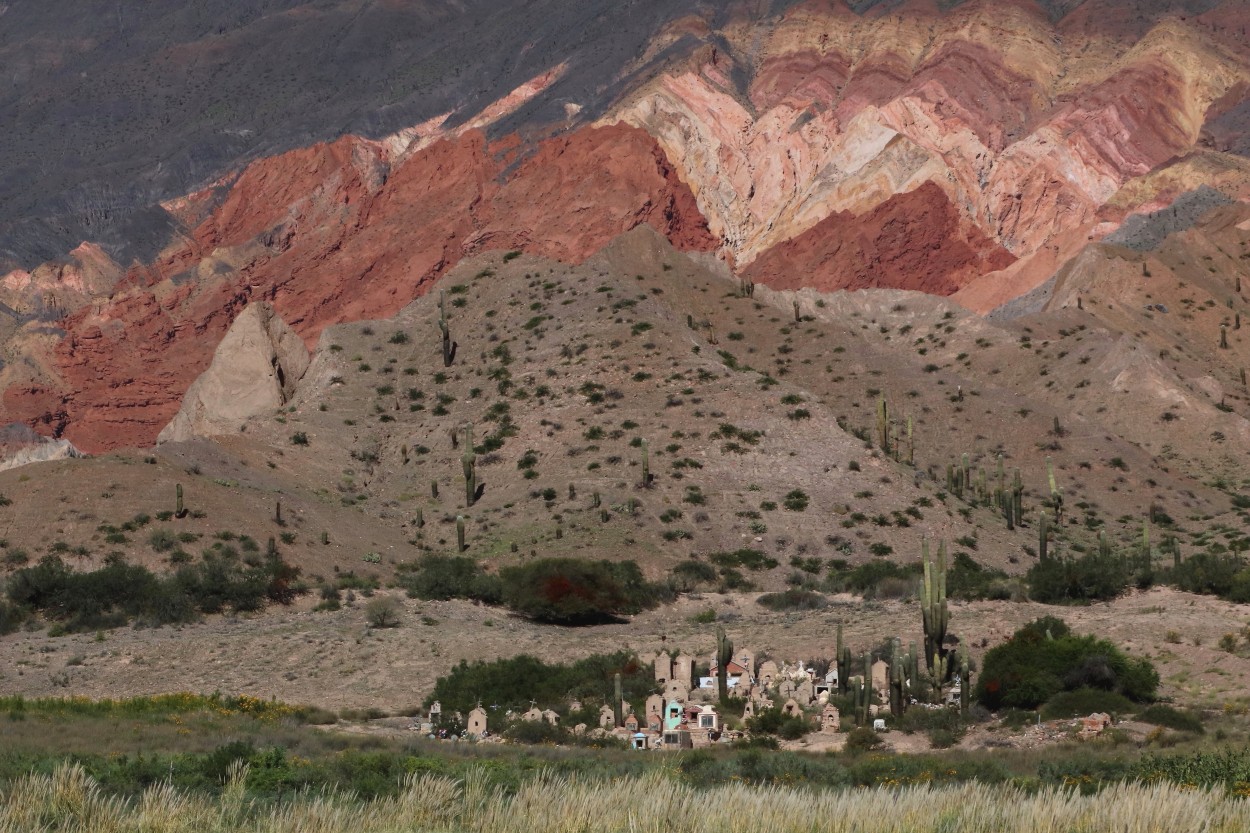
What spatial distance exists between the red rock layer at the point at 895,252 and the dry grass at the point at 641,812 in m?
122

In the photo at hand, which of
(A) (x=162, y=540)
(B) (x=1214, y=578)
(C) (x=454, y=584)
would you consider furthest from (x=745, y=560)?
(A) (x=162, y=540)

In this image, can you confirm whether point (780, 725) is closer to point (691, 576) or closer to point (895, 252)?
point (691, 576)

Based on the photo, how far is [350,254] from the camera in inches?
6309

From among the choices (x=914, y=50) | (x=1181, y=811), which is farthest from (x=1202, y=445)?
(x=914, y=50)

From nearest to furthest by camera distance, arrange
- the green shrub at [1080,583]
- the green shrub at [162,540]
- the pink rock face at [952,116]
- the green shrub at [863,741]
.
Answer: the green shrub at [863,741], the green shrub at [1080,583], the green shrub at [162,540], the pink rock face at [952,116]

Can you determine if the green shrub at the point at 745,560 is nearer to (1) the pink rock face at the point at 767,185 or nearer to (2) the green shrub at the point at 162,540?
(2) the green shrub at the point at 162,540

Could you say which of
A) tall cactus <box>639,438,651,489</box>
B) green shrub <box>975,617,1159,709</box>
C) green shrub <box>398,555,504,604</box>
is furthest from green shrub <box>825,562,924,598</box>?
green shrub <box>975,617,1159,709</box>

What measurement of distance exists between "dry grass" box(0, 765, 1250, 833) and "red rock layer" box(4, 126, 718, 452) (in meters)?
119

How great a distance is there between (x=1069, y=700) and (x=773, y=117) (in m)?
141

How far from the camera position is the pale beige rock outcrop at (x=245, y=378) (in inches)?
3497

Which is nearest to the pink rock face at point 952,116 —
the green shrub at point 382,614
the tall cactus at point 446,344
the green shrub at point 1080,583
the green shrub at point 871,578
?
the tall cactus at point 446,344

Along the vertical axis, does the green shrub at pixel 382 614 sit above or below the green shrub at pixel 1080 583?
below

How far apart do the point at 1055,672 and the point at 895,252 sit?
10964 cm

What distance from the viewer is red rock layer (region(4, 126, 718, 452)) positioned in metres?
146
